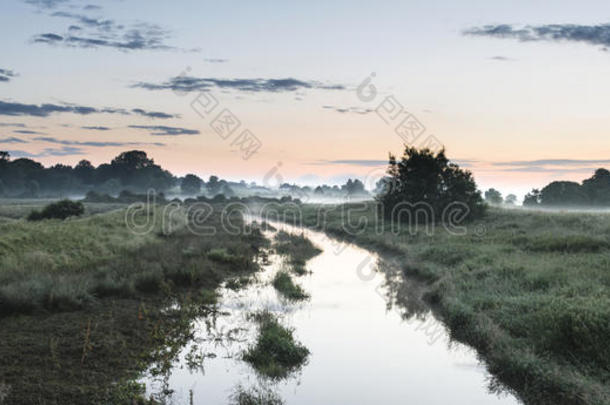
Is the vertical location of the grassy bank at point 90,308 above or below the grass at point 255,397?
above

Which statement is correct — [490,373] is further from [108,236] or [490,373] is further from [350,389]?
[108,236]

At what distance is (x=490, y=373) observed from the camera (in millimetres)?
8852

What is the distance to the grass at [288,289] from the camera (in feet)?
50.3

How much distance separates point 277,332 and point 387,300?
242 inches

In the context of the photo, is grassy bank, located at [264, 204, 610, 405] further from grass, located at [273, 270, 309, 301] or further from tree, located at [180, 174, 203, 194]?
tree, located at [180, 174, 203, 194]

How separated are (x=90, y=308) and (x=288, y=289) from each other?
6.85 m

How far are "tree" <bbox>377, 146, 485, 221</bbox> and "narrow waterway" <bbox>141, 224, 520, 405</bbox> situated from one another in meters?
22.1

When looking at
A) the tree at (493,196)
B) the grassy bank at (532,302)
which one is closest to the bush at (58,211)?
the grassy bank at (532,302)

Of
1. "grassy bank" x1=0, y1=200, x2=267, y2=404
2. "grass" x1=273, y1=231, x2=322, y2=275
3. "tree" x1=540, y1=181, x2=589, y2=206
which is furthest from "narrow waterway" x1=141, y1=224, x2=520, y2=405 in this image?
"tree" x1=540, y1=181, x2=589, y2=206

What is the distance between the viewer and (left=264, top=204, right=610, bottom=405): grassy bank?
7805 millimetres

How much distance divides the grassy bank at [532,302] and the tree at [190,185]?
537 feet

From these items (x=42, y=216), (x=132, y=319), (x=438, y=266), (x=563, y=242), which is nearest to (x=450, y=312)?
(x=438, y=266)

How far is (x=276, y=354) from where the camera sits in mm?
9352

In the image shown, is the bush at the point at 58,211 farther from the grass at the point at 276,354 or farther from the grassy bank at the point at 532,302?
the grass at the point at 276,354
